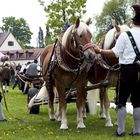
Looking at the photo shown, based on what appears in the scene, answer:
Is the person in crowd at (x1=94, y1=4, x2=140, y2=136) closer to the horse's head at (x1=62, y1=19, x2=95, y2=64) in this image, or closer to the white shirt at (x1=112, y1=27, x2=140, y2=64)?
the white shirt at (x1=112, y1=27, x2=140, y2=64)

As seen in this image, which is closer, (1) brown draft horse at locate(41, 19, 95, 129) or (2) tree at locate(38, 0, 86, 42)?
(1) brown draft horse at locate(41, 19, 95, 129)

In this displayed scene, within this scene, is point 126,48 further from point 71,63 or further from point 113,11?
point 113,11

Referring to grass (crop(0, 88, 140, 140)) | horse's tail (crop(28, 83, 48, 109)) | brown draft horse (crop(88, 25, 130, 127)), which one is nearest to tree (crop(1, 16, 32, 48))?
horse's tail (crop(28, 83, 48, 109))

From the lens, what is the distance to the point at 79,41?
26.1ft

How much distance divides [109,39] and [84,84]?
1.04 m

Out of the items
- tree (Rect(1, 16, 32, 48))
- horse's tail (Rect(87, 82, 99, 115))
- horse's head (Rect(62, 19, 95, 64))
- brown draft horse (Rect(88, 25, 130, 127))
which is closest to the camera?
horse's head (Rect(62, 19, 95, 64))

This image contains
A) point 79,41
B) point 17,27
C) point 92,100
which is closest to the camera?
point 79,41

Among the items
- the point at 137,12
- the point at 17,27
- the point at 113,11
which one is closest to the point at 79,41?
the point at 137,12

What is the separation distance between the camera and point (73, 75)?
8492 mm

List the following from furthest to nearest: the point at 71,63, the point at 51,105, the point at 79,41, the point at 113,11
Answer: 1. the point at 113,11
2. the point at 51,105
3. the point at 71,63
4. the point at 79,41

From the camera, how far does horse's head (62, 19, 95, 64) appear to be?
7490 millimetres

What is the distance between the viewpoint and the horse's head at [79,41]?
7490 mm

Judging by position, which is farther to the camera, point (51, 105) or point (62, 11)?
point (62, 11)

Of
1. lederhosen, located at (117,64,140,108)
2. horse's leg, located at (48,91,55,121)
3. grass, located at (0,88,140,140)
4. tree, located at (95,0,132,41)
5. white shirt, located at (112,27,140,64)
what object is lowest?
grass, located at (0,88,140,140)
